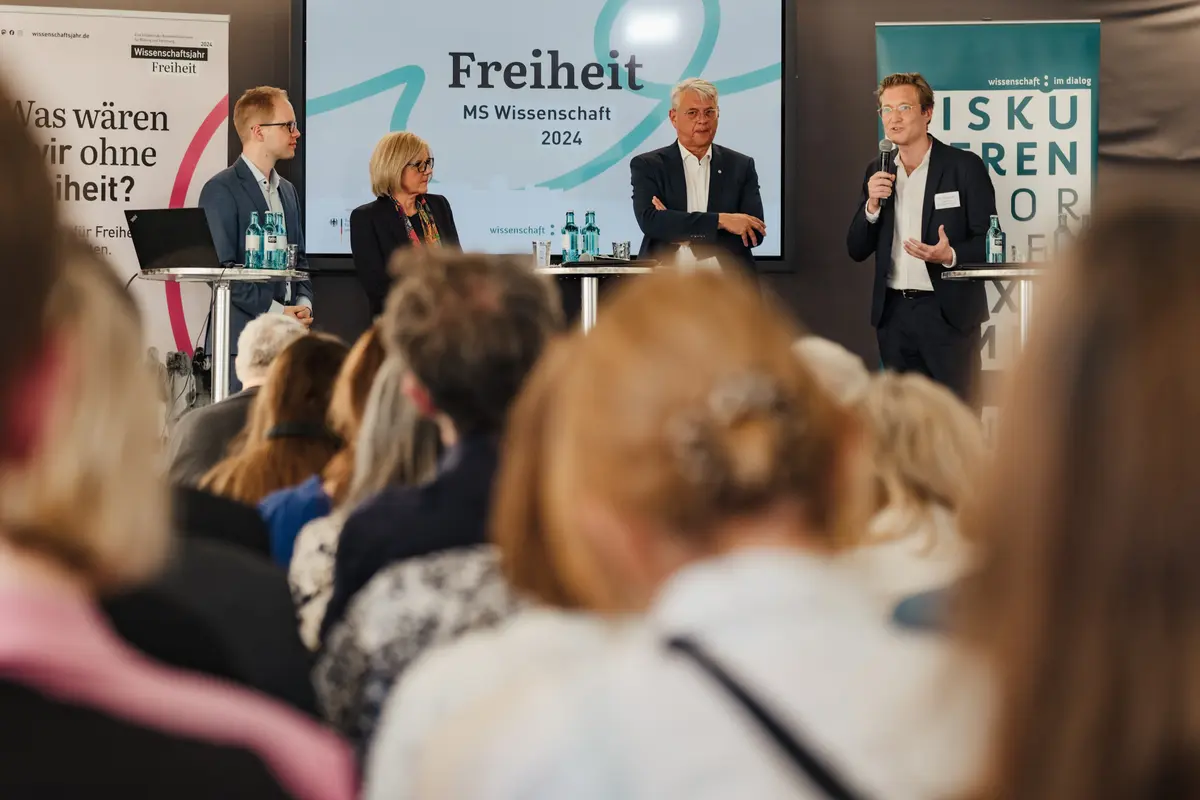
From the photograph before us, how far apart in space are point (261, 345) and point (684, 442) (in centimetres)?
269

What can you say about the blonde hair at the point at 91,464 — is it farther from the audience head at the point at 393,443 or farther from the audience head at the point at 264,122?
the audience head at the point at 264,122

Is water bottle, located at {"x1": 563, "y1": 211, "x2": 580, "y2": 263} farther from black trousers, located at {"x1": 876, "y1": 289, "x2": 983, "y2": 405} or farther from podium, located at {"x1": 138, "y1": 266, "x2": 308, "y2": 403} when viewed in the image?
black trousers, located at {"x1": 876, "y1": 289, "x2": 983, "y2": 405}

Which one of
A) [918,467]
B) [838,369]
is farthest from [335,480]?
[918,467]

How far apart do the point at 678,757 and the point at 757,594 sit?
107 mm

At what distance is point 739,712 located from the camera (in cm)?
76

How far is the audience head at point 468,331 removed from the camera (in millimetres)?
1708

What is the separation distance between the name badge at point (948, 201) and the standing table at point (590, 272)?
1467 mm

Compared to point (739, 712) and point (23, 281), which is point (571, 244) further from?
point (23, 281)

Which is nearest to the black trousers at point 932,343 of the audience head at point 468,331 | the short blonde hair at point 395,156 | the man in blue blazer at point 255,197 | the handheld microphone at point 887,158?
the handheld microphone at point 887,158

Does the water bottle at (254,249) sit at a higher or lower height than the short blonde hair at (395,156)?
lower

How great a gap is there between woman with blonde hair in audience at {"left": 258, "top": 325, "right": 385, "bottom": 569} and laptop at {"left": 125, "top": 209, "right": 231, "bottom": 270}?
2852mm

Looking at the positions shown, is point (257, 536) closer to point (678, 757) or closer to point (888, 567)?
point (888, 567)

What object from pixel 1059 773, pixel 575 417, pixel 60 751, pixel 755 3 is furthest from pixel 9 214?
pixel 755 3

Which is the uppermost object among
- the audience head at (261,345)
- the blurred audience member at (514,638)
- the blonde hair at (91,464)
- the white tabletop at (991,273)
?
the white tabletop at (991,273)
